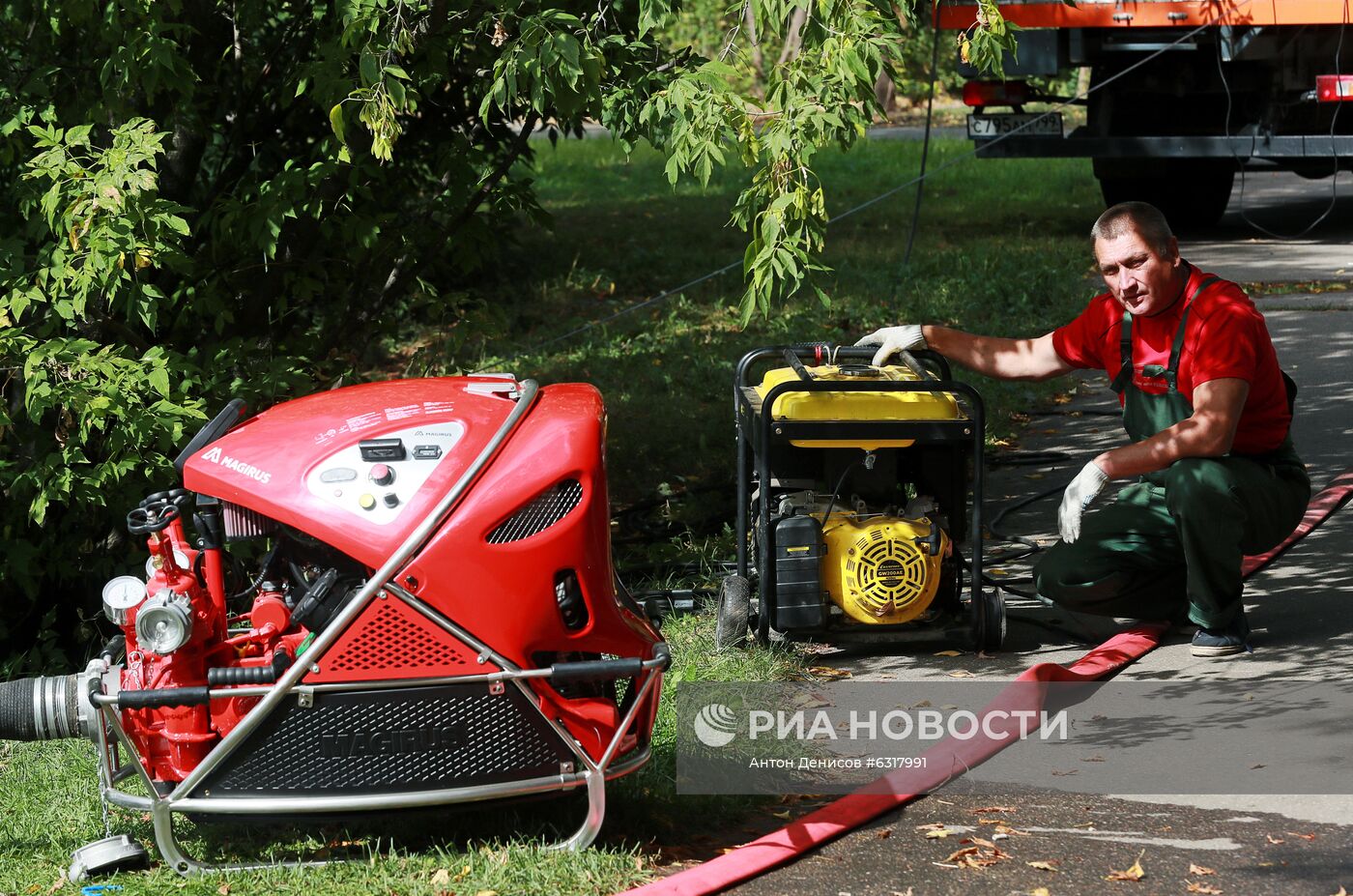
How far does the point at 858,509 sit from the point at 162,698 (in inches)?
91.5

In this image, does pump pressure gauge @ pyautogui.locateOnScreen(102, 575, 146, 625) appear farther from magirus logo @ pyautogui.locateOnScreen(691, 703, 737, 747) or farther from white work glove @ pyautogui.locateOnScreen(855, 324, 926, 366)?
white work glove @ pyautogui.locateOnScreen(855, 324, 926, 366)

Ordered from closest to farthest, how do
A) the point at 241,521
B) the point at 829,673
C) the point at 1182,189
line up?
the point at 241,521, the point at 829,673, the point at 1182,189

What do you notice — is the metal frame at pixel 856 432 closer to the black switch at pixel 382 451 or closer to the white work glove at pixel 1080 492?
the white work glove at pixel 1080 492

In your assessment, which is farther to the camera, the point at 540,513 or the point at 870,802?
the point at 870,802

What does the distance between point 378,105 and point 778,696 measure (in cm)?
209

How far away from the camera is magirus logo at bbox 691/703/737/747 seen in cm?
425

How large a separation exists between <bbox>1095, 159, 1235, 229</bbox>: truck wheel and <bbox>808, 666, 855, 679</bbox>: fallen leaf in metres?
9.12

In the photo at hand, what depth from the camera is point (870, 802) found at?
3.84 metres

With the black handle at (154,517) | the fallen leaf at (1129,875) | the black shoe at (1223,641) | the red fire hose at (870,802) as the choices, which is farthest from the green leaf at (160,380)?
the black shoe at (1223,641)

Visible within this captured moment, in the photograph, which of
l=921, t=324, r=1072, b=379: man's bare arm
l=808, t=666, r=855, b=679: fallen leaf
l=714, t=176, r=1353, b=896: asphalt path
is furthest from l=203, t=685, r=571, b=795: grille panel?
l=921, t=324, r=1072, b=379: man's bare arm

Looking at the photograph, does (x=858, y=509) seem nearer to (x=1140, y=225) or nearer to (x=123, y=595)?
(x=1140, y=225)

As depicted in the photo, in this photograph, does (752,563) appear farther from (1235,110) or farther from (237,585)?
(1235,110)

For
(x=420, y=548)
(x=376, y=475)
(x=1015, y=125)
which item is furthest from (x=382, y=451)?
(x=1015, y=125)

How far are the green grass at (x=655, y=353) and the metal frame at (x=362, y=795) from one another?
0.57ft
